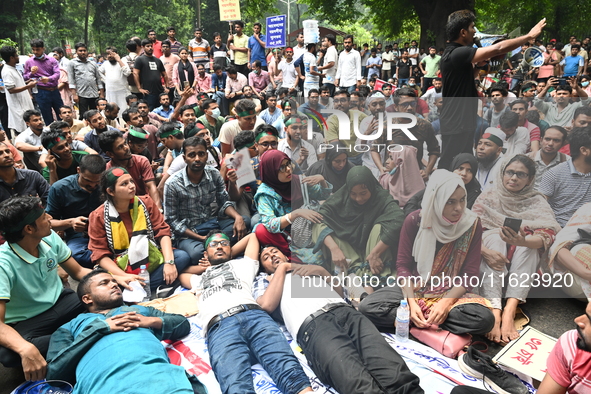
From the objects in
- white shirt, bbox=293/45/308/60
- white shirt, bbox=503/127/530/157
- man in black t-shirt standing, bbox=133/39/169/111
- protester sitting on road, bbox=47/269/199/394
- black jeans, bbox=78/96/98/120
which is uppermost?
white shirt, bbox=293/45/308/60

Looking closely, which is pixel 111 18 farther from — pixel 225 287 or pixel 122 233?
pixel 225 287

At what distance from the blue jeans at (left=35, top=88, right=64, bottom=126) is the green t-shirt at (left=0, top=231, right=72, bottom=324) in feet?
19.8

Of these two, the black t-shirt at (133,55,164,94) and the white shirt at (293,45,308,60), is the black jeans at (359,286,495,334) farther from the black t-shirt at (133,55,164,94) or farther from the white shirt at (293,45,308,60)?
the white shirt at (293,45,308,60)

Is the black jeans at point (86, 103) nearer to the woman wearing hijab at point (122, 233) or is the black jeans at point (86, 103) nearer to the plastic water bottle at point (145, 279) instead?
the woman wearing hijab at point (122, 233)

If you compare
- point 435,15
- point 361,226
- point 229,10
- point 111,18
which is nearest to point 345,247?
point 361,226

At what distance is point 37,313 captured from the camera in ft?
8.96

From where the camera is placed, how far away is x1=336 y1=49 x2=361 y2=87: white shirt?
8821 millimetres

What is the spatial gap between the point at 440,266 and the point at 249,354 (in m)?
1.37

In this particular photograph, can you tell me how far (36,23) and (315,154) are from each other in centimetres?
2743

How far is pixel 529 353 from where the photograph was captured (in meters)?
2.57

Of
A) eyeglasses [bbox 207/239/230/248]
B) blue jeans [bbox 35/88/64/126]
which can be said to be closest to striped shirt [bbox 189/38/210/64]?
blue jeans [bbox 35/88/64/126]

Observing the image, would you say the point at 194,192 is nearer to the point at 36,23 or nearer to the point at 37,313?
the point at 37,313

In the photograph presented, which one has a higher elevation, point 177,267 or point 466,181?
point 466,181

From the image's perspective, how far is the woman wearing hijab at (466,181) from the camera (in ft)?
8.89
